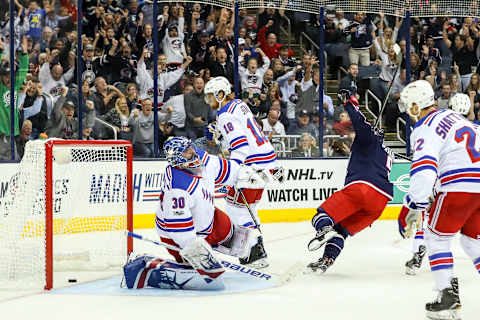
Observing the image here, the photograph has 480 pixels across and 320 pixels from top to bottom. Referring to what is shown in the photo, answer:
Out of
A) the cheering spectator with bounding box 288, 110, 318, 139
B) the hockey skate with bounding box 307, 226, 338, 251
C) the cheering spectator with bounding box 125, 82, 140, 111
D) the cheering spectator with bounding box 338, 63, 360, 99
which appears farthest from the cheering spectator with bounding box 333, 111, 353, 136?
the hockey skate with bounding box 307, 226, 338, 251

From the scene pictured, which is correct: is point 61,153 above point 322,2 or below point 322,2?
below

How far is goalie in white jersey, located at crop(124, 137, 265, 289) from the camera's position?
187 inches

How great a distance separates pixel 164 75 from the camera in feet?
32.1

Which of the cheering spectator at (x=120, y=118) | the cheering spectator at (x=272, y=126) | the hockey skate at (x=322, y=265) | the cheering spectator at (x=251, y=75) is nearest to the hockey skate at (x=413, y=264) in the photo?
the hockey skate at (x=322, y=265)

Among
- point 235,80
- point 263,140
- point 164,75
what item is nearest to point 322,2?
point 235,80

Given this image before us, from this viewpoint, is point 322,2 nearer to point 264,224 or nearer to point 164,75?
point 164,75

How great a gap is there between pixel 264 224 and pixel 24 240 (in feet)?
15.0

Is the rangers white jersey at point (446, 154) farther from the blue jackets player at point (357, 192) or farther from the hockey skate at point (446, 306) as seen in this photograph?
the blue jackets player at point (357, 192)

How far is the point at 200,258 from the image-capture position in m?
4.75

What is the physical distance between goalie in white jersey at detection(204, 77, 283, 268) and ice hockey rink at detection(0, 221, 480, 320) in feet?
1.30

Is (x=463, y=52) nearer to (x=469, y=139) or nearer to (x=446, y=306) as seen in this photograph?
(x=469, y=139)

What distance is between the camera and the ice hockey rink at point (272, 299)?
4293mm

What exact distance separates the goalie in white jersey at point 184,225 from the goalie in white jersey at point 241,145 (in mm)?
646

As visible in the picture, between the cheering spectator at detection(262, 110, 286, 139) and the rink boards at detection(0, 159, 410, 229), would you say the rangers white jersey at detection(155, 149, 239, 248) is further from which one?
the cheering spectator at detection(262, 110, 286, 139)
